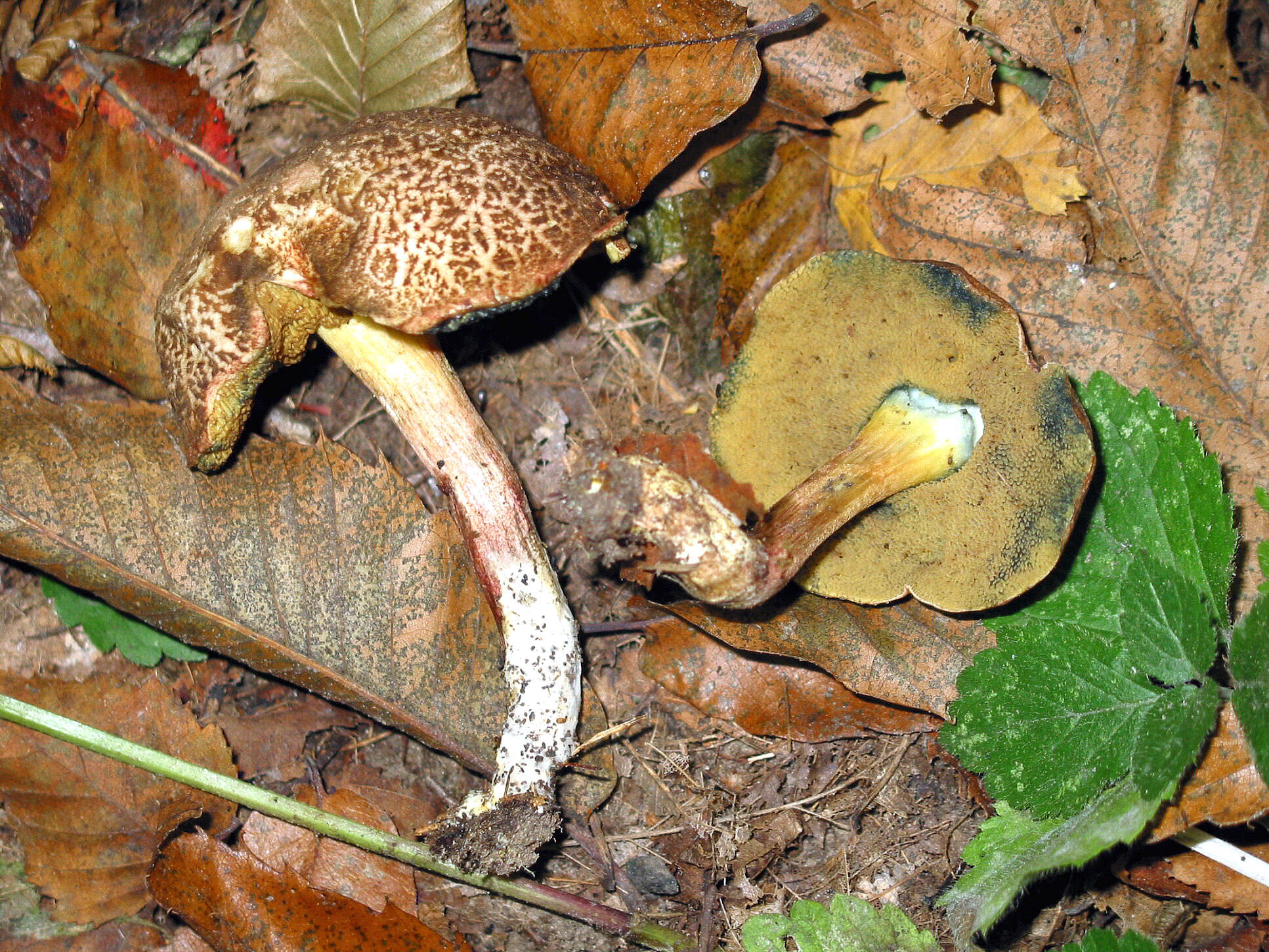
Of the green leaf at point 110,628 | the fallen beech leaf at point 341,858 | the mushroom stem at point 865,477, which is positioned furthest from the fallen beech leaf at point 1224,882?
the green leaf at point 110,628

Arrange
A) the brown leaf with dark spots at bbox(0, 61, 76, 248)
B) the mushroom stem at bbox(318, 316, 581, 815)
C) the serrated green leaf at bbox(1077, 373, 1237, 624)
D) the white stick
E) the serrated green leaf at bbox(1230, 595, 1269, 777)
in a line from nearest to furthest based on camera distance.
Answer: the serrated green leaf at bbox(1230, 595, 1269, 777), the serrated green leaf at bbox(1077, 373, 1237, 624), the white stick, the mushroom stem at bbox(318, 316, 581, 815), the brown leaf with dark spots at bbox(0, 61, 76, 248)

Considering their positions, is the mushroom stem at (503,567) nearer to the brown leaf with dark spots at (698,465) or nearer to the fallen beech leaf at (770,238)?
the brown leaf with dark spots at (698,465)

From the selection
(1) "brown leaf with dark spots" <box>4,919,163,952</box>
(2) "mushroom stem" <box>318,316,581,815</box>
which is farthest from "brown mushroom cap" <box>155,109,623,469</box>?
(1) "brown leaf with dark spots" <box>4,919,163,952</box>

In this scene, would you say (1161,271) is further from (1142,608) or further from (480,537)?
(480,537)

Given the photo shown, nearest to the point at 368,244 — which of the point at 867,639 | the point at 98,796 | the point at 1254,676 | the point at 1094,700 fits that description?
the point at 867,639

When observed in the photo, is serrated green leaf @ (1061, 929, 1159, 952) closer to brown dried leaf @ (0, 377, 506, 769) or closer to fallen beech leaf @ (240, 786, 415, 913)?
brown dried leaf @ (0, 377, 506, 769)

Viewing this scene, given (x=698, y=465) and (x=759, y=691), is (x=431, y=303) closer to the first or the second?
(x=698, y=465)
